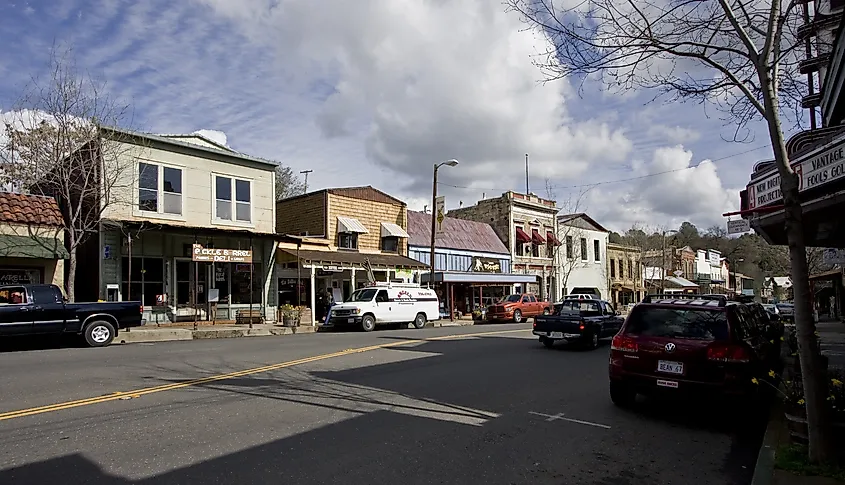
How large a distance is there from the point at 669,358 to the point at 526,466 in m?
3.20

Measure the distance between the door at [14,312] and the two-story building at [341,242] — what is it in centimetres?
1187

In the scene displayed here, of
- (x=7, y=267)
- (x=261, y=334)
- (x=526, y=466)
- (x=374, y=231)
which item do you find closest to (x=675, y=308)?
(x=526, y=466)

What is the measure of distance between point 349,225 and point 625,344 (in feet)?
78.3

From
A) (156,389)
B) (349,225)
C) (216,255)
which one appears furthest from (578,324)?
(349,225)

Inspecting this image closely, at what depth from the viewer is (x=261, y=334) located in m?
22.3

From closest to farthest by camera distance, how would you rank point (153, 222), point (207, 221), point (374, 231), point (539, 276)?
point (153, 222)
point (207, 221)
point (374, 231)
point (539, 276)

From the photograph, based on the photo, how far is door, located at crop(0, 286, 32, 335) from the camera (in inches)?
597

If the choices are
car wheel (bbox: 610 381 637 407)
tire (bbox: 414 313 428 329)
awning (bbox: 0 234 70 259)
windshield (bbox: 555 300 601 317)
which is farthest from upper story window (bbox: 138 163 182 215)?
car wheel (bbox: 610 381 637 407)

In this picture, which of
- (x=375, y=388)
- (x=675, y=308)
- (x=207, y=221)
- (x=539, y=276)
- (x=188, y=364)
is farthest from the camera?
(x=539, y=276)

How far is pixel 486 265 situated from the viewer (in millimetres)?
41969

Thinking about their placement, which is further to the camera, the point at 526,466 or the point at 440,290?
the point at 440,290

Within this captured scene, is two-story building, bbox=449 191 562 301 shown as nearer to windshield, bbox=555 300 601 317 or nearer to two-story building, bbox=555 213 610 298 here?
two-story building, bbox=555 213 610 298

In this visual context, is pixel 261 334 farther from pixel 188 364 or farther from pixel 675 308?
pixel 675 308

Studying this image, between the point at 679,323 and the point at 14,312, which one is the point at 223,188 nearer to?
the point at 14,312
